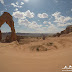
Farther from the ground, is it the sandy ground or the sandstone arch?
the sandstone arch

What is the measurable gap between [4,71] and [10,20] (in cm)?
1762

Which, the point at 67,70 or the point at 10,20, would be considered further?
the point at 10,20

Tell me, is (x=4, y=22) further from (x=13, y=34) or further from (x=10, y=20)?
(x=13, y=34)

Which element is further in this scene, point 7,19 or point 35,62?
point 7,19

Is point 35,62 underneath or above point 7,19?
underneath

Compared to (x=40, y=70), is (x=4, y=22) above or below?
above

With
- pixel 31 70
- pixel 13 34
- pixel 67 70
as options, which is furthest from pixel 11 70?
pixel 13 34

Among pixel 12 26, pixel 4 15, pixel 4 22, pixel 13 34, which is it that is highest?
pixel 4 15

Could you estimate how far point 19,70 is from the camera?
2115 mm

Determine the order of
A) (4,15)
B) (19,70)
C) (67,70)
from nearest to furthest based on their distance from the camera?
(67,70) → (19,70) → (4,15)

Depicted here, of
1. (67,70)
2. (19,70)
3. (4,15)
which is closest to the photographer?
(67,70)

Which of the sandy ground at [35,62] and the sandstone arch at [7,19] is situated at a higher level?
the sandstone arch at [7,19]

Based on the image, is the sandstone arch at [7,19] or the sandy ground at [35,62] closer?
the sandy ground at [35,62]

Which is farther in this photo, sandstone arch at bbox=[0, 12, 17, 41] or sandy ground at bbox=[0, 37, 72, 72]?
sandstone arch at bbox=[0, 12, 17, 41]
